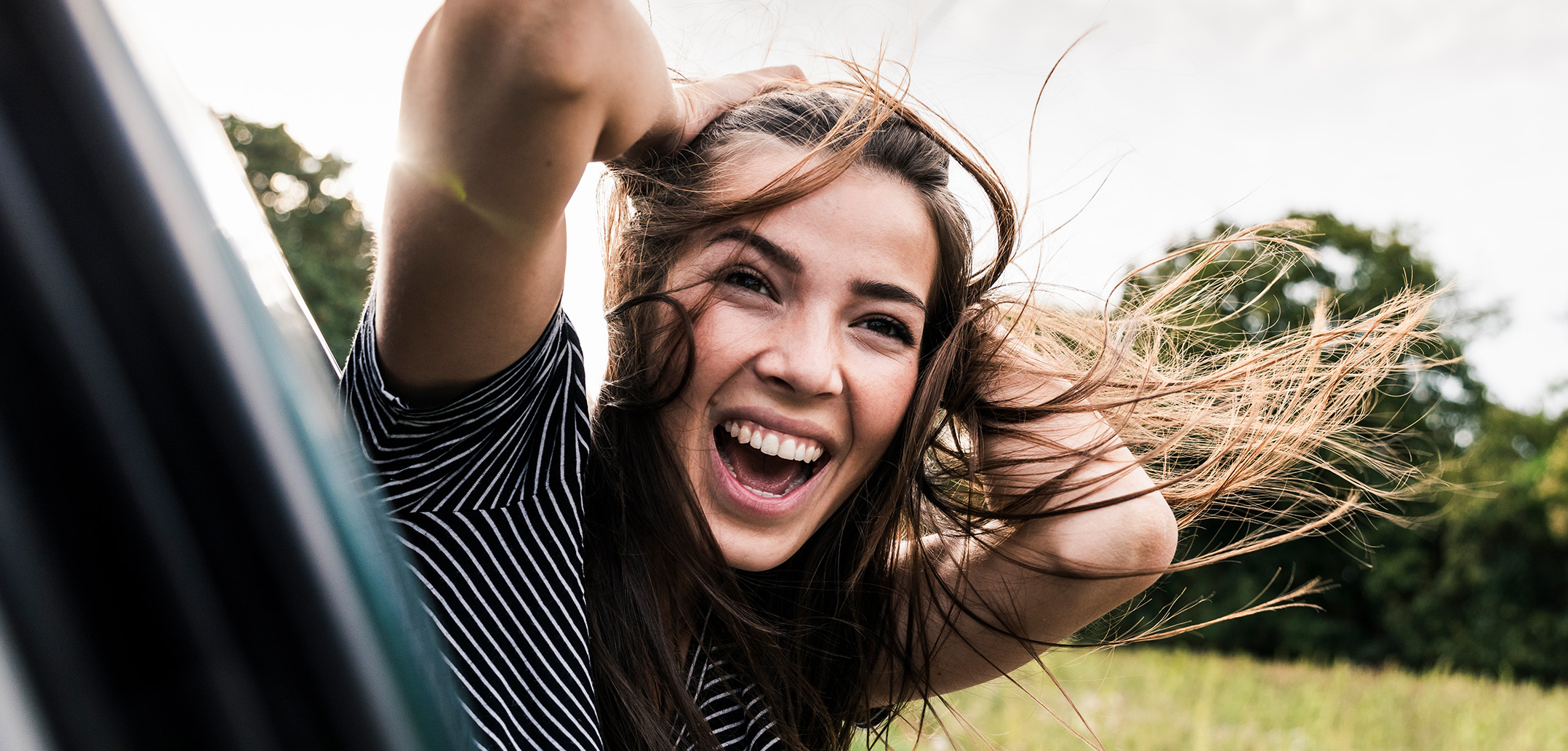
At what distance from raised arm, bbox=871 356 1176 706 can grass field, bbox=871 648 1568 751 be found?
10.4ft

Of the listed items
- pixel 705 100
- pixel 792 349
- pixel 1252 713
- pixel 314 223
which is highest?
pixel 314 223

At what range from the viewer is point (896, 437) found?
89.6 inches

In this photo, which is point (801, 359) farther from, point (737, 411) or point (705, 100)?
point (705, 100)

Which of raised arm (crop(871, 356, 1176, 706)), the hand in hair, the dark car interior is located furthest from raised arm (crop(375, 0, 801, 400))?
raised arm (crop(871, 356, 1176, 706))

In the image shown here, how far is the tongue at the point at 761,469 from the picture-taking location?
2010 mm

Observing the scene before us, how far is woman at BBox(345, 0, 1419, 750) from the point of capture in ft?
3.75

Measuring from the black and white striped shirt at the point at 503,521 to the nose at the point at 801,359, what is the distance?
45cm

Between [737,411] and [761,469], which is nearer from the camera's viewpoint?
[737,411]

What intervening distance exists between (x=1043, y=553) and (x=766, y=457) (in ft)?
2.34

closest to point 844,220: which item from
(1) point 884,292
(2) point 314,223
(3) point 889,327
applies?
(1) point 884,292

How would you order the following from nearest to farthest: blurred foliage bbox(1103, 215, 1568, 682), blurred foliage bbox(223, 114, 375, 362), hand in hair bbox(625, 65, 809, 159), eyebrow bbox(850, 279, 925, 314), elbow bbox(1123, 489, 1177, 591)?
hand in hair bbox(625, 65, 809, 159) → eyebrow bbox(850, 279, 925, 314) → elbow bbox(1123, 489, 1177, 591) → blurred foliage bbox(223, 114, 375, 362) → blurred foliage bbox(1103, 215, 1568, 682)

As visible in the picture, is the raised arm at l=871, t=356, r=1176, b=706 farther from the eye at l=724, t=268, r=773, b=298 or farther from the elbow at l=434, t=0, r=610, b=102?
the elbow at l=434, t=0, r=610, b=102

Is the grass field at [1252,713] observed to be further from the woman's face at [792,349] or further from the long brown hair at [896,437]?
the woman's face at [792,349]

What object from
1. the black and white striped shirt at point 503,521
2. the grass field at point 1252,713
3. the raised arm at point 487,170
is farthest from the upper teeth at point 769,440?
the grass field at point 1252,713
